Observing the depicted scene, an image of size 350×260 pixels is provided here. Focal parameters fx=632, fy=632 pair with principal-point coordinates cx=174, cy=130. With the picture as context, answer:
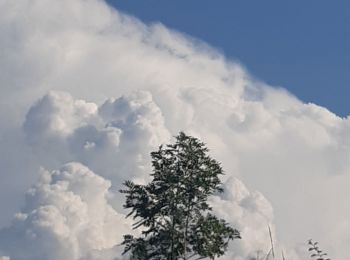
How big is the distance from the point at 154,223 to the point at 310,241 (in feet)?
138

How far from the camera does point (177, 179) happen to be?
2098 inches

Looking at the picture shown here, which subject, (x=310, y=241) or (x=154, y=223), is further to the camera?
(x=154, y=223)

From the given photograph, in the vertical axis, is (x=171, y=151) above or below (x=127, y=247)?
above

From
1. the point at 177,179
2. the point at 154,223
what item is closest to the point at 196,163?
the point at 177,179

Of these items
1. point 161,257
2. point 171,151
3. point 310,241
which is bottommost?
point 310,241

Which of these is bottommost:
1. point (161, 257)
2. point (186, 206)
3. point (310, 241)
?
point (310, 241)

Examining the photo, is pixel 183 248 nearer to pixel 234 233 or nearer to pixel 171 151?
Answer: pixel 234 233

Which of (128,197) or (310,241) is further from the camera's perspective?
(128,197)

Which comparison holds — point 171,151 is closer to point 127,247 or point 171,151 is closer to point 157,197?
point 157,197

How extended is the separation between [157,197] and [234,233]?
24.2ft

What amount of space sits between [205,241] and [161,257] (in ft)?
12.8

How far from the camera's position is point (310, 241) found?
12.3 metres

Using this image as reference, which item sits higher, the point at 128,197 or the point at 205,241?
the point at 128,197

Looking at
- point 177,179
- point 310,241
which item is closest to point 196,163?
point 177,179
